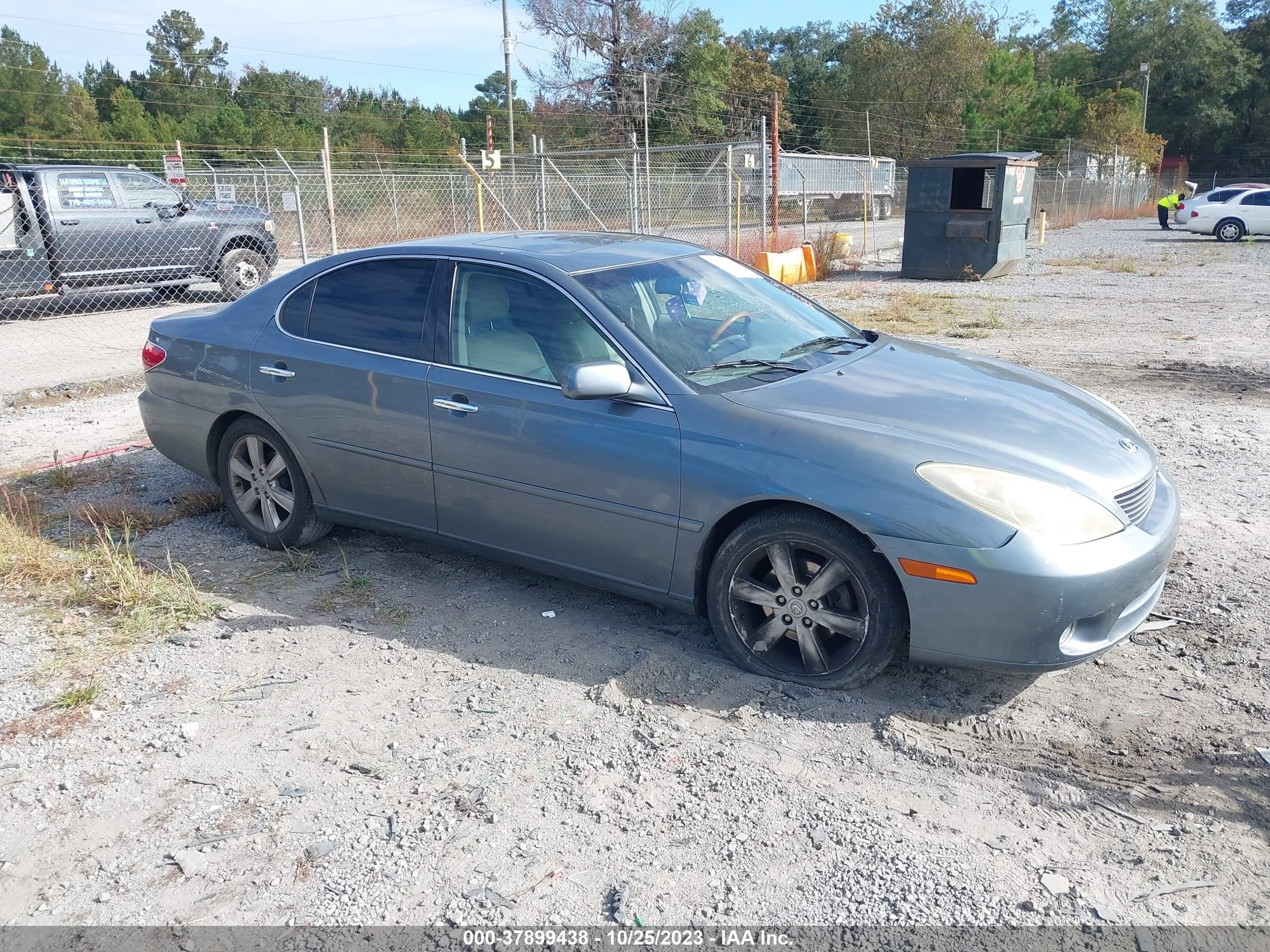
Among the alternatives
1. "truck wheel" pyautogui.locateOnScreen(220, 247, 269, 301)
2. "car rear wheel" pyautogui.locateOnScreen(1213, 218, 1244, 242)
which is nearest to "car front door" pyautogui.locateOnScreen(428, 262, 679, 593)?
"truck wheel" pyautogui.locateOnScreen(220, 247, 269, 301)

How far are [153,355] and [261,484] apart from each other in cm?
100

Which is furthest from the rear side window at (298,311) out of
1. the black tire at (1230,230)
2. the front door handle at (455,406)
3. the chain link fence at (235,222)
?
the black tire at (1230,230)

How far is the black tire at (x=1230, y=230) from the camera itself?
2908 centimetres

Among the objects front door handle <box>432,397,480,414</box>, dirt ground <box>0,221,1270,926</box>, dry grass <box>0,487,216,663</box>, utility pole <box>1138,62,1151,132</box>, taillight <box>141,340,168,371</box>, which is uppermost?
utility pole <box>1138,62,1151,132</box>

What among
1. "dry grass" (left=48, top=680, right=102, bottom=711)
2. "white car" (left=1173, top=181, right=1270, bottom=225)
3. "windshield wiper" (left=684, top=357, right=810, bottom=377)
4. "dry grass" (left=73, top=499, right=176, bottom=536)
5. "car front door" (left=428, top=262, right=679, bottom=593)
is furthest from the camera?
"white car" (left=1173, top=181, right=1270, bottom=225)

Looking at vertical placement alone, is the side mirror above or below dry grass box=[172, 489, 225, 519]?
above

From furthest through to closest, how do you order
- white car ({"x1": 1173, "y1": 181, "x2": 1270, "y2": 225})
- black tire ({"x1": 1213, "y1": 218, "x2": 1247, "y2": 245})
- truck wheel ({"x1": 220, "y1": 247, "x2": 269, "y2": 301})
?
white car ({"x1": 1173, "y1": 181, "x2": 1270, "y2": 225}) < black tire ({"x1": 1213, "y1": 218, "x2": 1247, "y2": 245}) < truck wheel ({"x1": 220, "y1": 247, "x2": 269, "y2": 301})

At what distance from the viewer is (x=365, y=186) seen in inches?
917

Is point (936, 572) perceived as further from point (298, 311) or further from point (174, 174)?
point (174, 174)

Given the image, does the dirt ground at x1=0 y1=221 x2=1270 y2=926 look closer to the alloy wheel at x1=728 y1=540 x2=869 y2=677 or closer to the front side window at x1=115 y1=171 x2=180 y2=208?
the alloy wheel at x1=728 y1=540 x2=869 y2=677

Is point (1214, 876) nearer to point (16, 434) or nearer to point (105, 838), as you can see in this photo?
point (105, 838)

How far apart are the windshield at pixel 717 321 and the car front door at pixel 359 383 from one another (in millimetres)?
908

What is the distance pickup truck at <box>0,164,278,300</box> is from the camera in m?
13.0

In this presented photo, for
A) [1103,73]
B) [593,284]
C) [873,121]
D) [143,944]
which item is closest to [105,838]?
[143,944]
